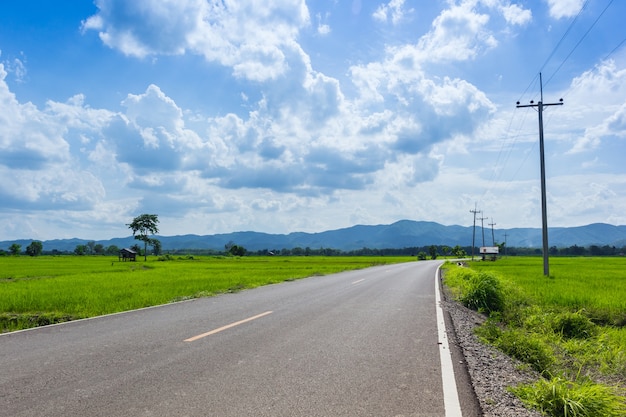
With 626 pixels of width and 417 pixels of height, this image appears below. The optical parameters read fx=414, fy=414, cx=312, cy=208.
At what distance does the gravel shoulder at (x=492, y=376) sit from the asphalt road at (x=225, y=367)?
17.7 inches

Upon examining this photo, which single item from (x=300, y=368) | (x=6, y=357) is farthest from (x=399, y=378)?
(x=6, y=357)

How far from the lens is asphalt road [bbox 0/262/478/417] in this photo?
4066mm

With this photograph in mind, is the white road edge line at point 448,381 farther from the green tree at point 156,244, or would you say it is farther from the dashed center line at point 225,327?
the green tree at point 156,244

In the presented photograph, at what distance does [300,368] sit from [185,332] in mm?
3242

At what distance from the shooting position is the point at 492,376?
5.21 metres

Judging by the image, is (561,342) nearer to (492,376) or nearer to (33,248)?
(492,376)

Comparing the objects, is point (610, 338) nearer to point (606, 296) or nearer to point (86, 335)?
point (606, 296)

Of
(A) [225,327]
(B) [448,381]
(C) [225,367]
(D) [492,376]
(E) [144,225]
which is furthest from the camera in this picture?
(E) [144,225]

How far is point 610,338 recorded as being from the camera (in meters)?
8.34

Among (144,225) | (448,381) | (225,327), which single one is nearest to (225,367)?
(448,381)

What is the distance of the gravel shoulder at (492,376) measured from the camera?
4090 millimetres

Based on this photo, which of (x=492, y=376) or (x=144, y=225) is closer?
(x=492, y=376)

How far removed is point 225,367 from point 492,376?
11.1 ft

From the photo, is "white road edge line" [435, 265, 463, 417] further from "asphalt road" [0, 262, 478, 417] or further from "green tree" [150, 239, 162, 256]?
"green tree" [150, 239, 162, 256]
